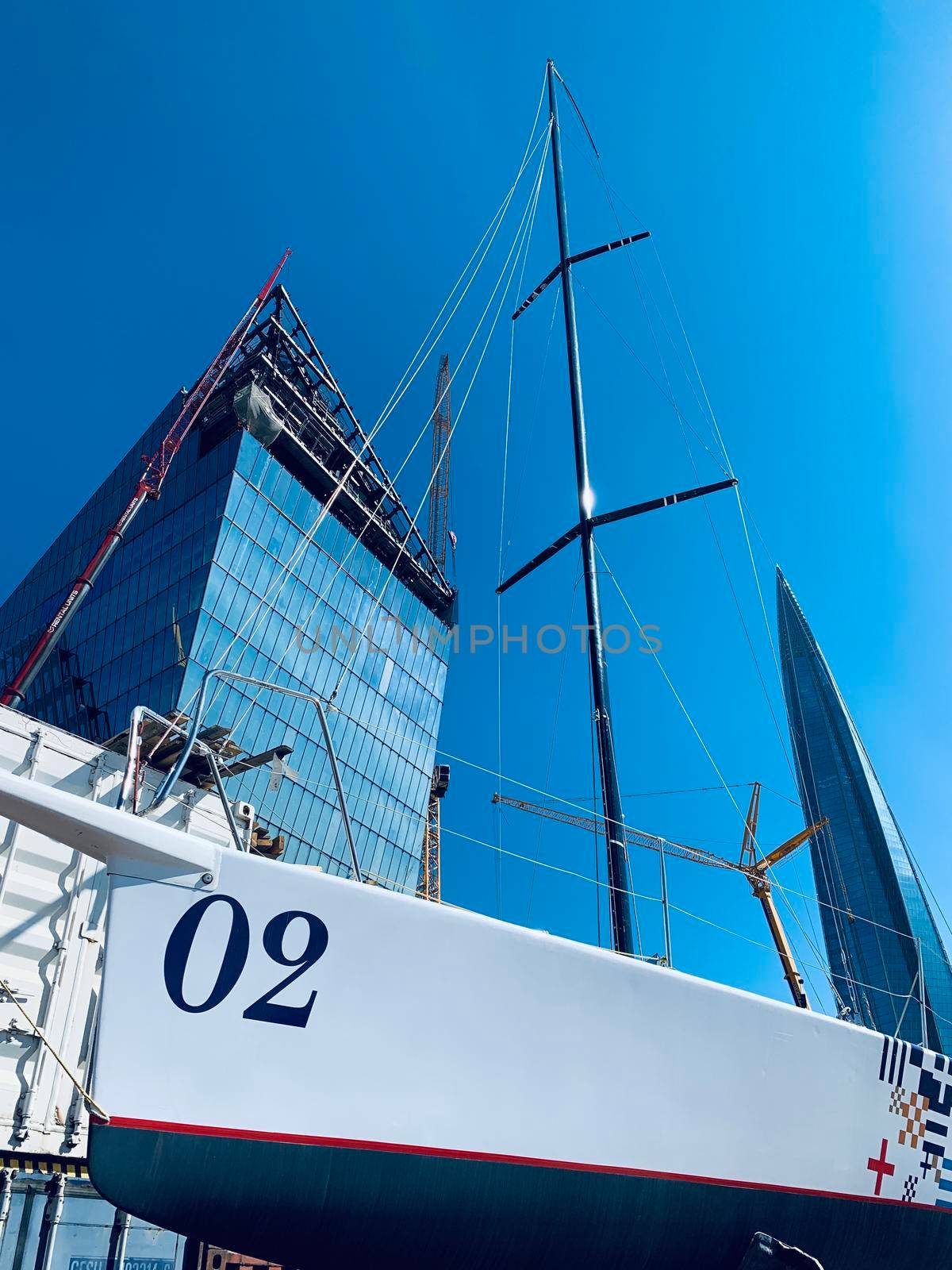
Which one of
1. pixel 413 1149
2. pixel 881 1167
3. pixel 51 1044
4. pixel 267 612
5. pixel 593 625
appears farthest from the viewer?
pixel 267 612

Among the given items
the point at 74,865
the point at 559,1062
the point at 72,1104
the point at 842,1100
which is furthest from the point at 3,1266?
the point at 842,1100

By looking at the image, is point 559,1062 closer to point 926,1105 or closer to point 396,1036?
point 396,1036

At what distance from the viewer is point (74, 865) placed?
1011 centimetres


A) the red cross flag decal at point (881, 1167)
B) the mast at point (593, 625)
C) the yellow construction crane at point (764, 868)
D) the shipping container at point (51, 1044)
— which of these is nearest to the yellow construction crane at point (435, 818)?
the yellow construction crane at point (764, 868)

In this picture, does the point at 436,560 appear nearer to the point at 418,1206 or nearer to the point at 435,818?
the point at 435,818

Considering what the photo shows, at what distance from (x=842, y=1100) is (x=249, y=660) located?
35.0m

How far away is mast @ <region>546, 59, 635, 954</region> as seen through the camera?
10.2 m

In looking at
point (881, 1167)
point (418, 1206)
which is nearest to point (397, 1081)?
point (418, 1206)

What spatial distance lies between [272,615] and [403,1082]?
123 feet

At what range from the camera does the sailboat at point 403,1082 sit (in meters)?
4.83

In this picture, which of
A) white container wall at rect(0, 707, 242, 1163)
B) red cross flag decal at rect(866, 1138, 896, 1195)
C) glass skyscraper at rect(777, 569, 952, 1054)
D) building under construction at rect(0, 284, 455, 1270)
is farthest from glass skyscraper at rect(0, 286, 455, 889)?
Answer: glass skyscraper at rect(777, 569, 952, 1054)

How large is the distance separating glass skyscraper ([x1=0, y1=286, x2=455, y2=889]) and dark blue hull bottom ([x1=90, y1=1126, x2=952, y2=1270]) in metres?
29.9

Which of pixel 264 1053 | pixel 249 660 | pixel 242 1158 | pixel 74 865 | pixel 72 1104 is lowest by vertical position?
pixel 72 1104

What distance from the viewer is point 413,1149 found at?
5234mm
